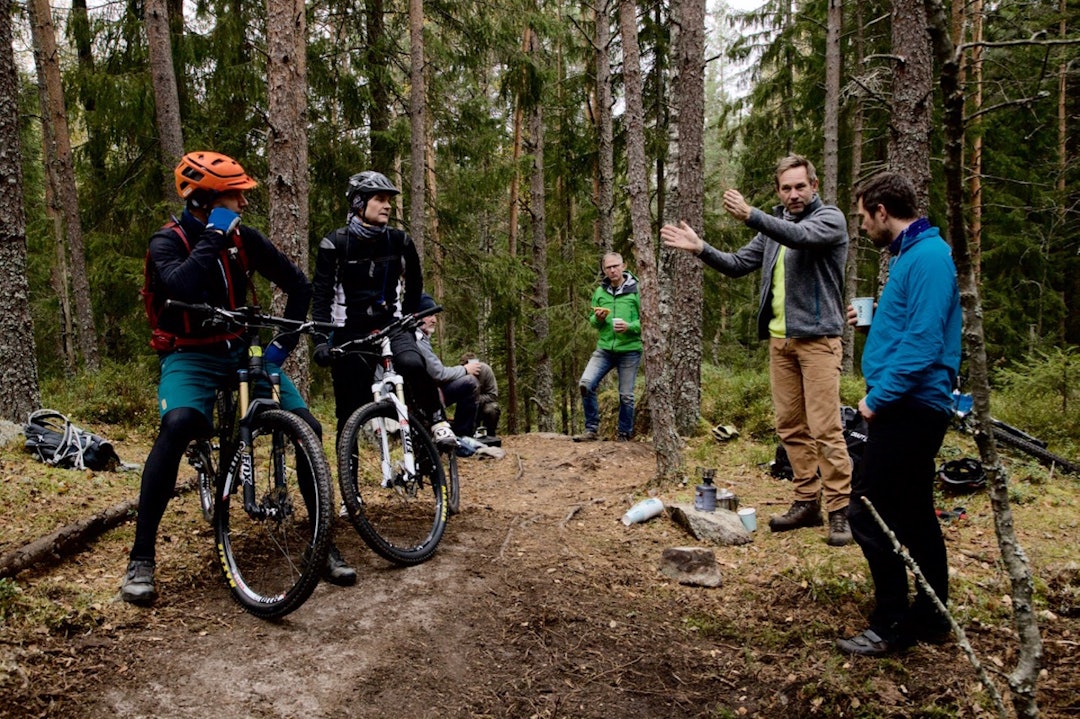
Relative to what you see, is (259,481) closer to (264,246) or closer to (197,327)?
(197,327)

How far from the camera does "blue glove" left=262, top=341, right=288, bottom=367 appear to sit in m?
3.86

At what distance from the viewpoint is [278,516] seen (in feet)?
12.1

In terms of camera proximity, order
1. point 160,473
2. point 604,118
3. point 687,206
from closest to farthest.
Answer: point 160,473
point 687,206
point 604,118

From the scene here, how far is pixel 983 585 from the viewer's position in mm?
3873

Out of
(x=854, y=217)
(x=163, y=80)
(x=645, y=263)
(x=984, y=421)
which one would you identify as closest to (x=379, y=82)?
(x=163, y=80)

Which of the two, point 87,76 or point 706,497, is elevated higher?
point 87,76

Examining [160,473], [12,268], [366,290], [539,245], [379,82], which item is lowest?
[160,473]

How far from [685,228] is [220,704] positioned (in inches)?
138

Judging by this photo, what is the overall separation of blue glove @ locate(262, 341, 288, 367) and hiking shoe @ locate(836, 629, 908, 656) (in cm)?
338

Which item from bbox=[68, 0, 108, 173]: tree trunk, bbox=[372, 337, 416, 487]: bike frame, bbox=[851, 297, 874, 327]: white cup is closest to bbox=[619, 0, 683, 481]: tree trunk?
bbox=[851, 297, 874, 327]: white cup

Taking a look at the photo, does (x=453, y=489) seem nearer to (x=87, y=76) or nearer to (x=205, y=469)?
(x=205, y=469)

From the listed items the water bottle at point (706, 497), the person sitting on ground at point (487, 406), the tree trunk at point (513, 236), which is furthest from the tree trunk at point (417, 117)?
the water bottle at point (706, 497)

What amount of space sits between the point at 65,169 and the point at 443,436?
484 inches

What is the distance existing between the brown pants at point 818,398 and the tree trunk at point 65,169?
12108 mm
